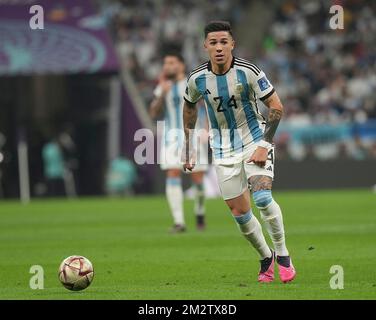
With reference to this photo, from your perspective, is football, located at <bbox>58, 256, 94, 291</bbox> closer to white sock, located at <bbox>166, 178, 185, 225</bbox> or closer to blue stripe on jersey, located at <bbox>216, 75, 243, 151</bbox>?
blue stripe on jersey, located at <bbox>216, 75, 243, 151</bbox>

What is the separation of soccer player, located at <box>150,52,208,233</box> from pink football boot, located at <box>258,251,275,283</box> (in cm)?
593

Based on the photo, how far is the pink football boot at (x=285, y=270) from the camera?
9.79m

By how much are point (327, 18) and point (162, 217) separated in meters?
14.2

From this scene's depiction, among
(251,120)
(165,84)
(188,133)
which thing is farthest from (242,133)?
(165,84)

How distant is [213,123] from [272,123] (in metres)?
0.70

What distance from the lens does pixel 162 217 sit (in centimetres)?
1961

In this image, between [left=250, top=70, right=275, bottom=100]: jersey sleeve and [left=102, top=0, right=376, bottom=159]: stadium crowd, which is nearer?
[left=250, top=70, right=275, bottom=100]: jersey sleeve

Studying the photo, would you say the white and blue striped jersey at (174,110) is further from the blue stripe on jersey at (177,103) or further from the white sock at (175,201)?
the white sock at (175,201)

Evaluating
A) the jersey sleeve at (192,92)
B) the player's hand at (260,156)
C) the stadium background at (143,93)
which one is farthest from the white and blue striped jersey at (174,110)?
the player's hand at (260,156)

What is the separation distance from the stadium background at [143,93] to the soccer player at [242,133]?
374 inches

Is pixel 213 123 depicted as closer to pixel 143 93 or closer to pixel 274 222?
pixel 274 222

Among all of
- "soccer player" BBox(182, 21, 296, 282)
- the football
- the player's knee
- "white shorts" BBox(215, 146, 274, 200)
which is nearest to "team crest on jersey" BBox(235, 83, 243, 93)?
"soccer player" BBox(182, 21, 296, 282)

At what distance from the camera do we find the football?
370 inches

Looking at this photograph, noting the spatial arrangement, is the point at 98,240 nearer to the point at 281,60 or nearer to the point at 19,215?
the point at 19,215
